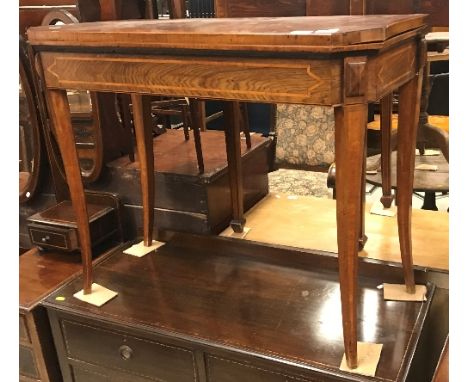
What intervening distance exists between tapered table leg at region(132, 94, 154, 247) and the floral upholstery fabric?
1.17 metres

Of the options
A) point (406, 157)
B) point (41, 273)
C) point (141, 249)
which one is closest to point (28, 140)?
point (41, 273)

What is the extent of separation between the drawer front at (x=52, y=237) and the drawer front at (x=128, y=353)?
1.10 ft

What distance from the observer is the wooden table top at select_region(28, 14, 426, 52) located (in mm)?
932

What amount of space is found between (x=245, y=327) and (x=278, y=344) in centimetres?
10

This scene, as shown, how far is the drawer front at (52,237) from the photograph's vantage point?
174 cm

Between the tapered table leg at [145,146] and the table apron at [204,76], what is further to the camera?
the tapered table leg at [145,146]

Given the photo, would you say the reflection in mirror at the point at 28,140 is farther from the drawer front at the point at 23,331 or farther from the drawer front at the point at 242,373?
the drawer front at the point at 242,373

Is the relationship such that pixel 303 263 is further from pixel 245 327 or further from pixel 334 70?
pixel 334 70

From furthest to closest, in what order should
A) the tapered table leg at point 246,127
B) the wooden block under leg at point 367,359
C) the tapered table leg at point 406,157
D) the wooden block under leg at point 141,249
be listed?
the tapered table leg at point 246,127 < the wooden block under leg at point 141,249 < the tapered table leg at point 406,157 < the wooden block under leg at point 367,359

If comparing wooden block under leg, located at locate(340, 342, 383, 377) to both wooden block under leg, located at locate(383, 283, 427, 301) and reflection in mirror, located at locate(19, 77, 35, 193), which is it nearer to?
wooden block under leg, located at locate(383, 283, 427, 301)

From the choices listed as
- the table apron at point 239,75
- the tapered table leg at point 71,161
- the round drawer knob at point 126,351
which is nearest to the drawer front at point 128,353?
the round drawer knob at point 126,351

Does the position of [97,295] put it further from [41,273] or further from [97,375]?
[41,273]

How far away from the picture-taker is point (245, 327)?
1.29 m

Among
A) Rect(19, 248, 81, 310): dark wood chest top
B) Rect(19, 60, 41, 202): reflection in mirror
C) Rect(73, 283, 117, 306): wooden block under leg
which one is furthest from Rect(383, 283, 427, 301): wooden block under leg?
Rect(19, 60, 41, 202): reflection in mirror
